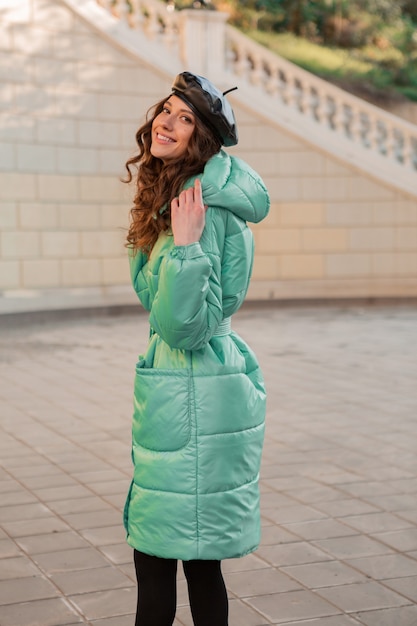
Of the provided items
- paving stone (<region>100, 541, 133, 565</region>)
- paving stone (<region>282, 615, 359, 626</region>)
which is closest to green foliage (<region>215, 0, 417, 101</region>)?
paving stone (<region>100, 541, 133, 565</region>)

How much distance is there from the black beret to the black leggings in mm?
1133

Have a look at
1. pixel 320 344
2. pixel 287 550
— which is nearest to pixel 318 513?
pixel 287 550

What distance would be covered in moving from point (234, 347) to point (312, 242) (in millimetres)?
12130

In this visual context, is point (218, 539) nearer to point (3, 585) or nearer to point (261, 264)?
point (3, 585)

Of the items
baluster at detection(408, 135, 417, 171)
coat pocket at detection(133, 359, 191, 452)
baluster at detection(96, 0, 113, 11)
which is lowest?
baluster at detection(408, 135, 417, 171)

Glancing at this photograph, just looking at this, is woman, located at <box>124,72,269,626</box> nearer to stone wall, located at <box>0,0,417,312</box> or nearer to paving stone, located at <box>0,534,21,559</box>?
paving stone, located at <box>0,534,21,559</box>

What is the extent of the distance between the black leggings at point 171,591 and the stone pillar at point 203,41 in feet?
39.8

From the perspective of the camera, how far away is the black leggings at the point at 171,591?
8.84 feet

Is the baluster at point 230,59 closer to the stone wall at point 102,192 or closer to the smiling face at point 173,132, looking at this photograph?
the stone wall at point 102,192

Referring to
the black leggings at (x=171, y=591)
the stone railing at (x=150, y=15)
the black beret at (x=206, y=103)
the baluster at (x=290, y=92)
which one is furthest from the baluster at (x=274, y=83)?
the black leggings at (x=171, y=591)

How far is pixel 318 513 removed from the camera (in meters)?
4.69

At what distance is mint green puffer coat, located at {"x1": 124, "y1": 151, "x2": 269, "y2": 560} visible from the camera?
260 centimetres

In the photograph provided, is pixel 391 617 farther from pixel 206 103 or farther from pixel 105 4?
pixel 105 4

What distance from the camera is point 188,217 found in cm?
256
